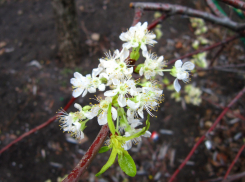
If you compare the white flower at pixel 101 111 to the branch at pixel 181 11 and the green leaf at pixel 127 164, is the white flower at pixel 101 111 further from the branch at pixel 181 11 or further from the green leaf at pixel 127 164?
the branch at pixel 181 11

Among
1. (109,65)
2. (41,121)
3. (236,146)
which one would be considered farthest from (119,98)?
(236,146)

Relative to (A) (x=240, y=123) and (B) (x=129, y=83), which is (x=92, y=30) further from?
(A) (x=240, y=123)

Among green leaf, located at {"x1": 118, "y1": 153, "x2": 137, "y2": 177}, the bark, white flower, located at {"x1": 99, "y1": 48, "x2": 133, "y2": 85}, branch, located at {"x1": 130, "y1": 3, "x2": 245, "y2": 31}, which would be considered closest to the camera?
green leaf, located at {"x1": 118, "y1": 153, "x2": 137, "y2": 177}

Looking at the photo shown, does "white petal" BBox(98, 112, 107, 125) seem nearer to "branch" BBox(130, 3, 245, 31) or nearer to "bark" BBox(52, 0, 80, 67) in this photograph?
"branch" BBox(130, 3, 245, 31)

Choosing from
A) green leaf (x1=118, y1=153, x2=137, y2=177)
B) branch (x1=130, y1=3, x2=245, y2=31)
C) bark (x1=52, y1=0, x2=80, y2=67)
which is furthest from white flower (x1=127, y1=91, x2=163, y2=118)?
bark (x1=52, y1=0, x2=80, y2=67)

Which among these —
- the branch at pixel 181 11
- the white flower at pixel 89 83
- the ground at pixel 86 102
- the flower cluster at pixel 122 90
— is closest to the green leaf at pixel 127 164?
the flower cluster at pixel 122 90

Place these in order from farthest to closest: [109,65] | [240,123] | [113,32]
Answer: [113,32], [240,123], [109,65]

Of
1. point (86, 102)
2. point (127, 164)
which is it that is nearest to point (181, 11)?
point (127, 164)
